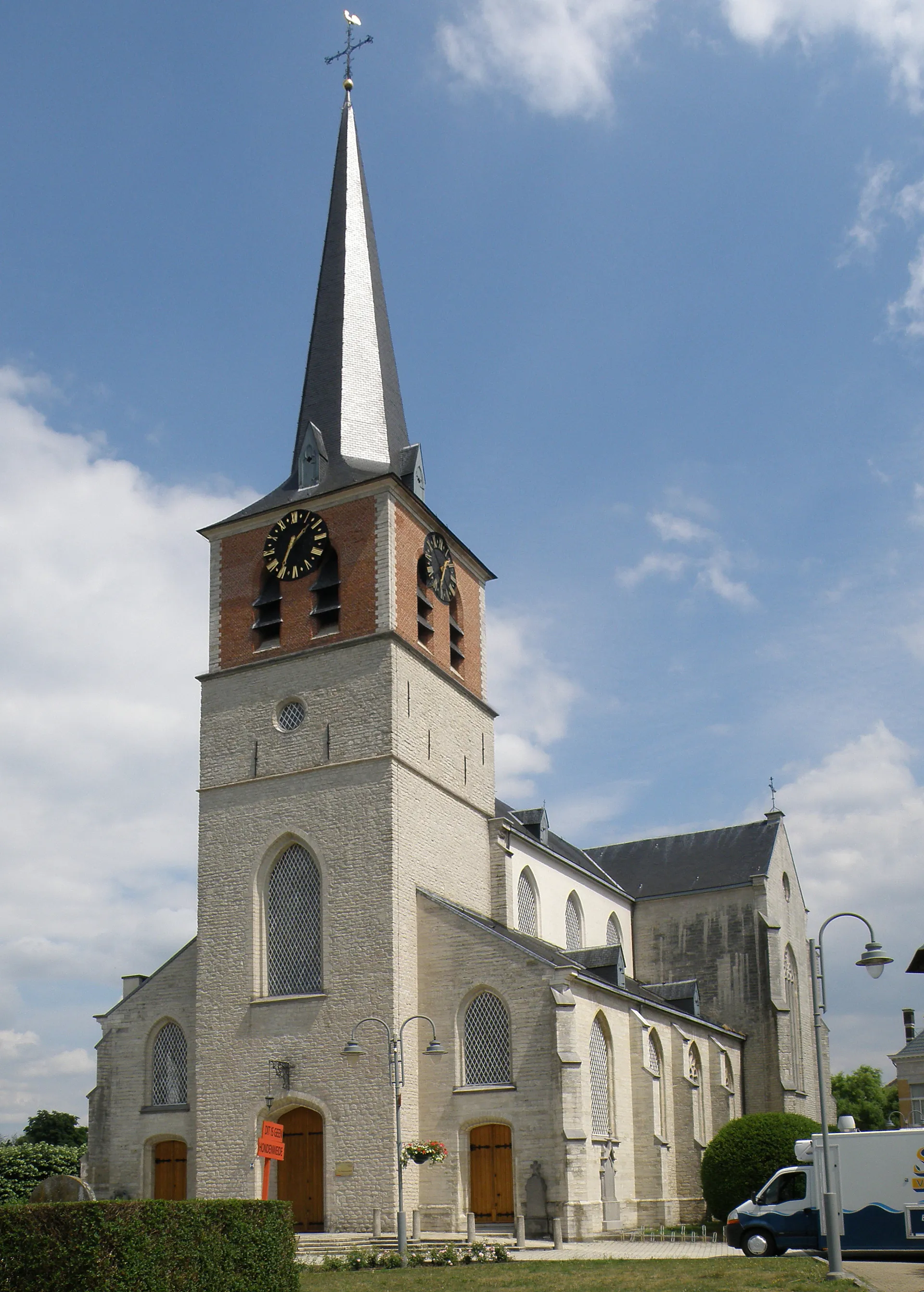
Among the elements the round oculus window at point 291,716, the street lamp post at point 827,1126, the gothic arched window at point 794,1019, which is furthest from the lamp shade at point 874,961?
the gothic arched window at point 794,1019

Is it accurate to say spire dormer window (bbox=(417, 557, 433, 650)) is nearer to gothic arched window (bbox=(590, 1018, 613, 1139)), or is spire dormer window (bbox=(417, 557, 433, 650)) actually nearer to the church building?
the church building

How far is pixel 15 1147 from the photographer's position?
4175 centimetres

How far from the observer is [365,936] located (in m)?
29.0

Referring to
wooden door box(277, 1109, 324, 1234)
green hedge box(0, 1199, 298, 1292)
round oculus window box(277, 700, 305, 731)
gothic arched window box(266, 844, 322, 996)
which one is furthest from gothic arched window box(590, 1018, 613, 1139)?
green hedge box(0, 1199, 298, 1292)

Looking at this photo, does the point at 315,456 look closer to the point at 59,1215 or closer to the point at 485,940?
the point at 485,940

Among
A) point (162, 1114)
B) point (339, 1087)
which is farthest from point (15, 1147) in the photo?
point (339, 1087)

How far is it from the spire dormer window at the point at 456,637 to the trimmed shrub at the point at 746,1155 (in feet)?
45.0

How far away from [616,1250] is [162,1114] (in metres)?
12.4

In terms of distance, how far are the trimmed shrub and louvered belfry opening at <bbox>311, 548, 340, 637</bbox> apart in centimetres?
1581

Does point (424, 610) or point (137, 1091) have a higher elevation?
point (424, 610)

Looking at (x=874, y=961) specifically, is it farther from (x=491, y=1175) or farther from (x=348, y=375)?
(x=348, y=375)

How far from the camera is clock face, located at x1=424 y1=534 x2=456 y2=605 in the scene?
111 ft

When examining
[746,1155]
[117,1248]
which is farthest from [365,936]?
[117,1248]

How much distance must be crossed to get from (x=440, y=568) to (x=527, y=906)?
10405mm
